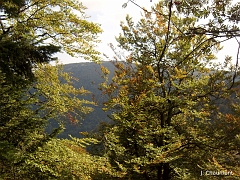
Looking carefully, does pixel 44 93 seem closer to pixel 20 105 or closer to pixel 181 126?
pixel 20 105

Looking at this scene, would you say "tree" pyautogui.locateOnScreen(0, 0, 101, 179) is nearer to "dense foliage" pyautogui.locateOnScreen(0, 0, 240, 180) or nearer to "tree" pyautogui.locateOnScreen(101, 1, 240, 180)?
"dense foliage" pyautogui.locateOnScreen(0, 0, 240, 180)

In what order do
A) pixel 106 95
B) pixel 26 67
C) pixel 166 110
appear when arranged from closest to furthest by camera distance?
pixel 26 67
pixel 166 110
pixel 106 95

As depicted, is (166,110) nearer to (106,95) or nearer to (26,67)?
(106,95)

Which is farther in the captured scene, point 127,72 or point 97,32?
point 127,72

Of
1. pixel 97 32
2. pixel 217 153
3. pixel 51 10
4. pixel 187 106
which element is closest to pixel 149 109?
pixel 187 106

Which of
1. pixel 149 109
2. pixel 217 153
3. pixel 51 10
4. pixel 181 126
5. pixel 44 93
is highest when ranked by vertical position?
pixel 51 10

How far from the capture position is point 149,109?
32.6 ft

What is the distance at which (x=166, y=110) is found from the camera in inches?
399

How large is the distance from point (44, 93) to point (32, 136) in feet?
11.1

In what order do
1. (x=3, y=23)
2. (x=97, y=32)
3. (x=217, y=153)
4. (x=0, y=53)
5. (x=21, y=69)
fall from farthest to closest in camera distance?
(x=217, y=153) < (x=97, y=32) < (x=3, y=23) < (x=21, y=69) < (x=0, y=53)

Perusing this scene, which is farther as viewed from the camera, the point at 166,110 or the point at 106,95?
the point at 106,95

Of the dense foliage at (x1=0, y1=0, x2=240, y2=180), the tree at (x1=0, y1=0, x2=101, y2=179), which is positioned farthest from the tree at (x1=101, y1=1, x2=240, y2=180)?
the tree at (x1=0, y1=0, x2=101, y2=179)

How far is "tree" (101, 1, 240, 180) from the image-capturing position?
8.50m

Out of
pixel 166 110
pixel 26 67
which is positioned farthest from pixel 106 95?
pixel 26 67
